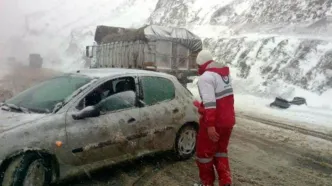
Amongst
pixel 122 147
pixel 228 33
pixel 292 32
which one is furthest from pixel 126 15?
pixel 122 147

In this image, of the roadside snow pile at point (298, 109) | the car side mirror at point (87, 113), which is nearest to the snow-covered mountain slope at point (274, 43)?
the roadside snow pile at point (298, 109)

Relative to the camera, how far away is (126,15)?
49.8 m

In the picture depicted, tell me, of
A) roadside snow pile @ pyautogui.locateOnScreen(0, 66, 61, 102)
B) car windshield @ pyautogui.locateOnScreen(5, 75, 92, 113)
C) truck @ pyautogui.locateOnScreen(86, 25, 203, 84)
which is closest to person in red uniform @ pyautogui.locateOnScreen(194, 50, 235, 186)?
car windshield @ pyautogui.locateOnScreen(5, 75, 92, 113)

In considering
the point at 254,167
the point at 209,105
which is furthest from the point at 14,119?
the point at 254,167

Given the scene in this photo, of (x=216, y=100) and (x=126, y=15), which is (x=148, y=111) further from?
(x=126, y=15)

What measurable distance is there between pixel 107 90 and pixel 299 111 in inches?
362

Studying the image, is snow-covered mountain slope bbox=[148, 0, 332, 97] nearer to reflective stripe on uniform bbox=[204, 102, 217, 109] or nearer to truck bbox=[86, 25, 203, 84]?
truck bbox=[86, 25, 203, 84]

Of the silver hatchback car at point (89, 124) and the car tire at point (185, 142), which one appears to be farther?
the car tire at point (185, 142)

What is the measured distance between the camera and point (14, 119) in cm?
431

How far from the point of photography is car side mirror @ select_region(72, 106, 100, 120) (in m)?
4.51

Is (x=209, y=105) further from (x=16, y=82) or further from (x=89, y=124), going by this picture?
(x=16, y=82)

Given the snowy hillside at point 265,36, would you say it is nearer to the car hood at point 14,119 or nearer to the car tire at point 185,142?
the car tire at point 185,142

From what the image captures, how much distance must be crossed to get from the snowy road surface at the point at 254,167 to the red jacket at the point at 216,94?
3.98 ft

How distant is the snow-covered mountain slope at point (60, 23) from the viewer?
49.2 metres
